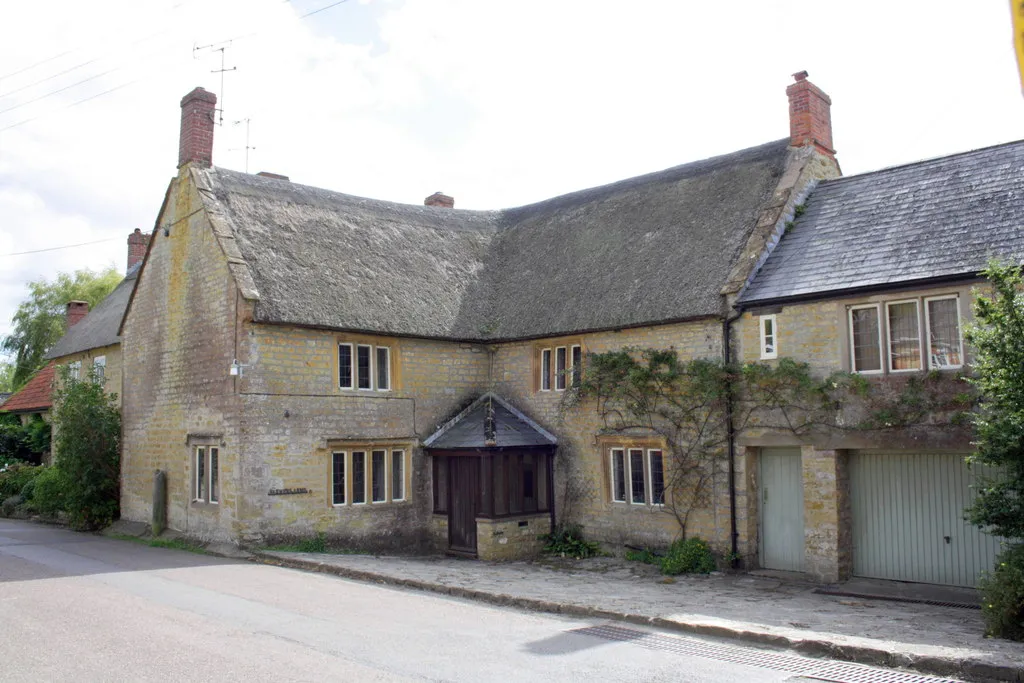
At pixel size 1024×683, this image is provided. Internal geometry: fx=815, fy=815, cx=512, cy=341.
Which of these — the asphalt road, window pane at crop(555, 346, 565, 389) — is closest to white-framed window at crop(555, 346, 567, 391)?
window pane at crop(555, 346, 565, 389)

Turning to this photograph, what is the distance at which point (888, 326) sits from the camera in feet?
43.9

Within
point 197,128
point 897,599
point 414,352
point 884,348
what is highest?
point 197,128

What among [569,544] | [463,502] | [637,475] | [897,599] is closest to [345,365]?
[463,502]

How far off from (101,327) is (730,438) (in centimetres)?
2173

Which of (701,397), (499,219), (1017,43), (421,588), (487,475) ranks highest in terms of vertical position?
(499,219)

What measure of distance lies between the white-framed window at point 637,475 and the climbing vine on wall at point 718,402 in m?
0.38

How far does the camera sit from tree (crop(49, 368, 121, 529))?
2155 centimetres

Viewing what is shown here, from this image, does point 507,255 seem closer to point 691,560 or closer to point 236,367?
point 236,367

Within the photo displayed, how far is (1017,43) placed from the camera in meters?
3.04

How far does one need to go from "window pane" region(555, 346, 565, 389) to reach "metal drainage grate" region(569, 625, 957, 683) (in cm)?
862

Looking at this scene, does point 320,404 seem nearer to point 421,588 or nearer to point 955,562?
point 421,588

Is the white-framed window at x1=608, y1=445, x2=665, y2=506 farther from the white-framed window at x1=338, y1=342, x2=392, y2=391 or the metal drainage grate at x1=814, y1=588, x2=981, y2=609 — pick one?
the white-framed window at x1=338, y1=342, x2=392, y2=391

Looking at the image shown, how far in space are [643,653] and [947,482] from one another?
6.98 meters

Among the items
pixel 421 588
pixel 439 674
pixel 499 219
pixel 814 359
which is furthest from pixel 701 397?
pixel 499 219
